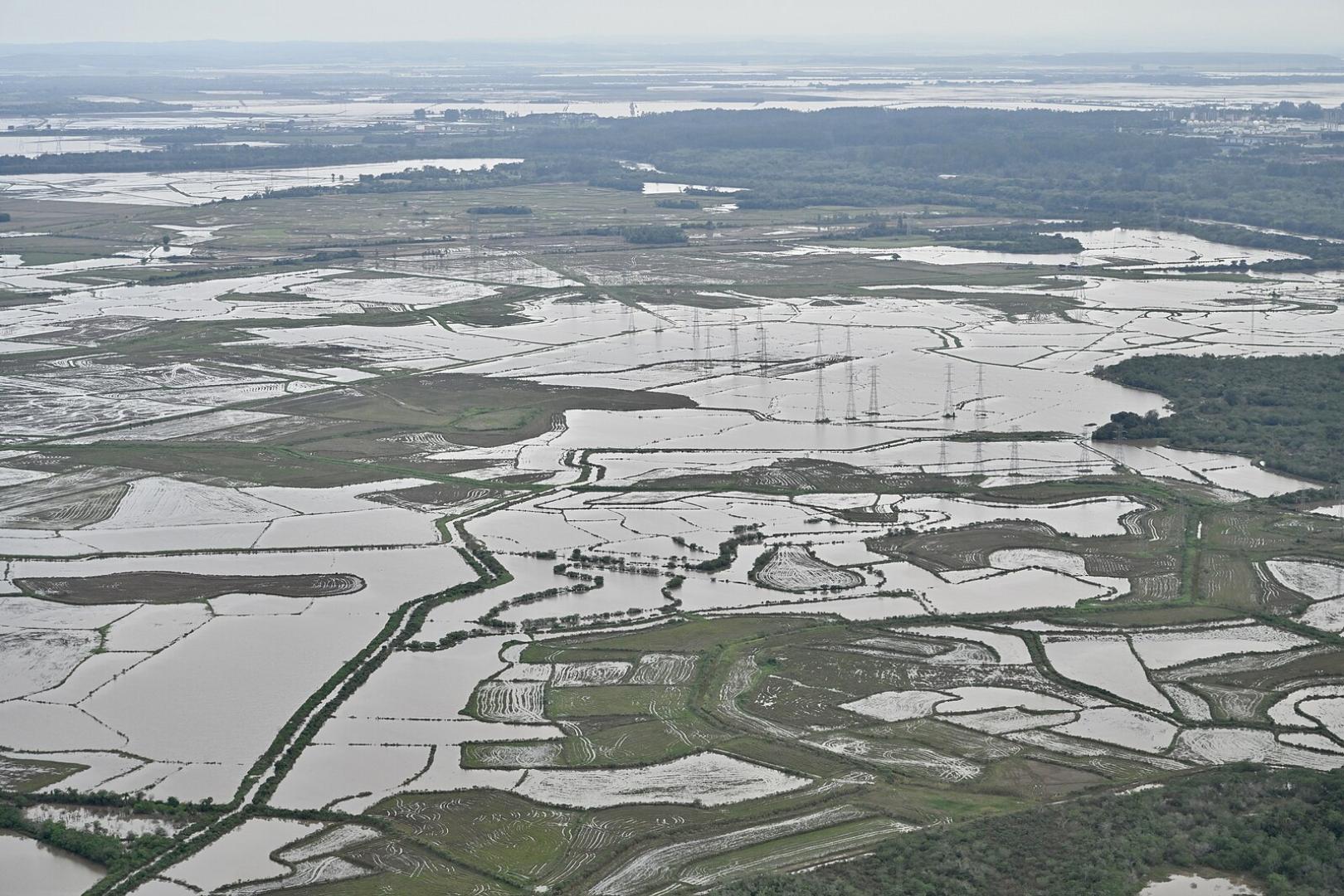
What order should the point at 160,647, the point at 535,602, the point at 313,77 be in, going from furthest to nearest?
the point at 313,77
the point at 535,602
the point at 160,647

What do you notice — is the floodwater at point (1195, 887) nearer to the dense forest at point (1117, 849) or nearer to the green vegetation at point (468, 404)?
the dense forest at point (1117, 849)

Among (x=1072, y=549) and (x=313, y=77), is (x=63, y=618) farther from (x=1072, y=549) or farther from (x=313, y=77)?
(x=313, y=77)

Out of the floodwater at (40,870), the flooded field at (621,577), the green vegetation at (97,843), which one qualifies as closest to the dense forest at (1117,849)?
the flooded field at (621,577)

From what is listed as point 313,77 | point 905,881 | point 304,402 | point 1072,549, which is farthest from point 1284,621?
point 313,77

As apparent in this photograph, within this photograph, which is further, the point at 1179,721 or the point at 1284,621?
the point at 1284,621

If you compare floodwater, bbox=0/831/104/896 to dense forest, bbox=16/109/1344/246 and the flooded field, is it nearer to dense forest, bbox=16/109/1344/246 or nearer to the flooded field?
the flooded field

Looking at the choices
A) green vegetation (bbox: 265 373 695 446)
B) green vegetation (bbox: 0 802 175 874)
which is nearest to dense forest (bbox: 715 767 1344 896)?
green vegetation (bbox: 0 802 175 874)

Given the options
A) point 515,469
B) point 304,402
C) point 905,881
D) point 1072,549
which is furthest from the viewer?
point 304,402
